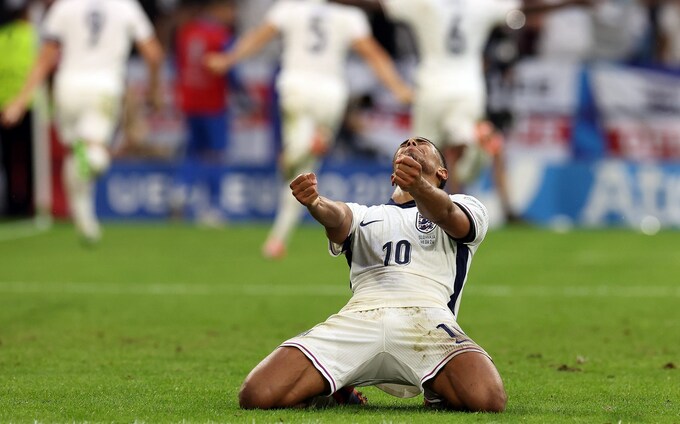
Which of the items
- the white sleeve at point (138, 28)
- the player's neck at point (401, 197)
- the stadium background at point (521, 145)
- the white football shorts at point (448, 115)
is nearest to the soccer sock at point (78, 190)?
the white sleeve at point (138, 28)

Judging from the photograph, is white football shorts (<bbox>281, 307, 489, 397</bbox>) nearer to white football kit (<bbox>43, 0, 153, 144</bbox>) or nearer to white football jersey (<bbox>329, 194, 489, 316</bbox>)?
white football jersey (<bbox>329, 194, 489, 316</bbox>)

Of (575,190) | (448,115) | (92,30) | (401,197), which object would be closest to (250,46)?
(92,30)

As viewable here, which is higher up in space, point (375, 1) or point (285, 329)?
point (375, 1)

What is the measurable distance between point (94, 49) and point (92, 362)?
7.87m

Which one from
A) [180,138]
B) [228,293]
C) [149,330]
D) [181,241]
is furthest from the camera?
[180,138]

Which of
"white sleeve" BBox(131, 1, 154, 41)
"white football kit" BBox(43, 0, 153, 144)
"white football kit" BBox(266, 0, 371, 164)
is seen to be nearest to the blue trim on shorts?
"white football kit" BBox(266, 0, 371, 164)

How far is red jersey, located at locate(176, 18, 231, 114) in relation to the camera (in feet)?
65.3

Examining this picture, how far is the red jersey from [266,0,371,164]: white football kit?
213 inches

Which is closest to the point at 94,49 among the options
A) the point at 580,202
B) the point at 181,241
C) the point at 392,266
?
the point at 181,241

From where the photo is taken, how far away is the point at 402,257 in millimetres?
6230

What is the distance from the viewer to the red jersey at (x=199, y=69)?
19891 millimetres

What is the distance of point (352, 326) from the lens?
612cm

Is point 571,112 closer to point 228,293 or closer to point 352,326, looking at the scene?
point 228,293

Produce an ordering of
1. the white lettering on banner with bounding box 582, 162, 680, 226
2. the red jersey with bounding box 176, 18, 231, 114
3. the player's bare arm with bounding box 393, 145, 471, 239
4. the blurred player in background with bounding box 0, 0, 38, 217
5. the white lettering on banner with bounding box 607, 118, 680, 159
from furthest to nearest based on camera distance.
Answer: the red jersey with bounding box 176, 18, 231, 114 < the white lettering on banner with bounding box 607, 118, 680, 159 < the blurred player in background with bounding box 0, 0, 38, 217 < the white lettering on banner with bounding box 582, 162, 680, 226 < the player's bare arm with bounding box 393, 145, 471, 239
